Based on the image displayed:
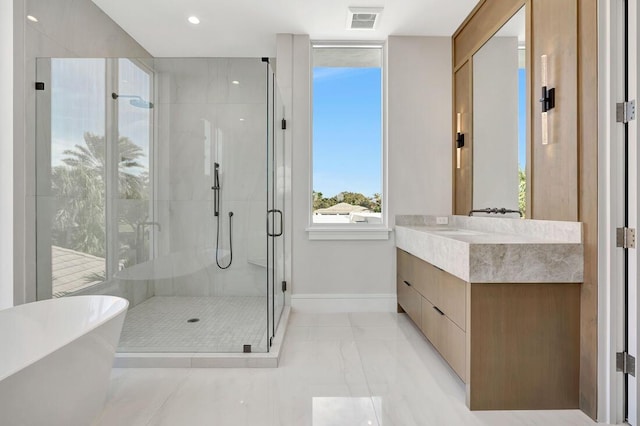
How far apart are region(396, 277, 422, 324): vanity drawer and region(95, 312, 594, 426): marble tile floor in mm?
284

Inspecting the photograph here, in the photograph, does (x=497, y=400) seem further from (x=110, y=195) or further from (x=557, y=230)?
(x=110, y=195)

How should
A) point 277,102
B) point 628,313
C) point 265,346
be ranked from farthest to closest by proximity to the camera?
point 277,102
point 265,346
point 628,313

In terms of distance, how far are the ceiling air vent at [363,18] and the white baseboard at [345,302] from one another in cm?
256

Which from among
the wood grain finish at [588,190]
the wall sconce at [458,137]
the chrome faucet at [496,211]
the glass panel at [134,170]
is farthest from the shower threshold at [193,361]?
the wall sconce at [458,137]

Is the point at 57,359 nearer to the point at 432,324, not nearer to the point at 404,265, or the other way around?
the point at 432,324

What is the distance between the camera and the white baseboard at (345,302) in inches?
136

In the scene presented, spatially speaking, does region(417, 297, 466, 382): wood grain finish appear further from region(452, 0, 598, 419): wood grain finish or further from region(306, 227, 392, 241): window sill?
region(306, 227, 392, 241): window sill

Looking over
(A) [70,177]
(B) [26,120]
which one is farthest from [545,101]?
(B) [26,120]

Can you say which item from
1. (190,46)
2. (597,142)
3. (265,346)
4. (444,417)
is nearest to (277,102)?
(190,46)

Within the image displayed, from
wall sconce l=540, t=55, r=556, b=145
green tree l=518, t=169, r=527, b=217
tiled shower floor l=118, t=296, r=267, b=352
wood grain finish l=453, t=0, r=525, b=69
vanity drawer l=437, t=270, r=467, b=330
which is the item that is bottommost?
tiled shower floor l=118, t=296, r=267, b=352

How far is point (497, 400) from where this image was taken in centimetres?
178

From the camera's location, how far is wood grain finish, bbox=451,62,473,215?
3.08 meters

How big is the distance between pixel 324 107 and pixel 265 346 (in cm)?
234

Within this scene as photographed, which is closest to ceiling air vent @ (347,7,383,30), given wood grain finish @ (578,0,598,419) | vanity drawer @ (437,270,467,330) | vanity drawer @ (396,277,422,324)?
Result: wood grain finish @ (578,0,598,419)
